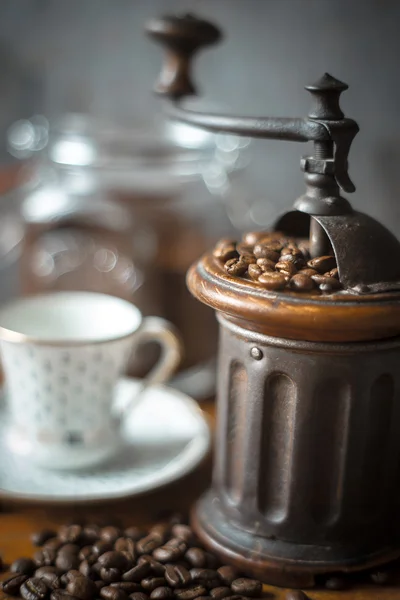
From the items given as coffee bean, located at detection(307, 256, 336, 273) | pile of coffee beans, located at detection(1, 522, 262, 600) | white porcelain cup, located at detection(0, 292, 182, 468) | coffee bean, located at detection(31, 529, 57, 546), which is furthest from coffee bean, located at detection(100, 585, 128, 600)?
coffee bean, located at detection(307, 256, 336, 273)

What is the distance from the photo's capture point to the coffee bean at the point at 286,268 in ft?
2.20

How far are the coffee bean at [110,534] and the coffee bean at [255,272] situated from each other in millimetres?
299

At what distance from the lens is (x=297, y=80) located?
1240 millimetres

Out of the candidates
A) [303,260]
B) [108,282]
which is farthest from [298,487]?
[108,282]

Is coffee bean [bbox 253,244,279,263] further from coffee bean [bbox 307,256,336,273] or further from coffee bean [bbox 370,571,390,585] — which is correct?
coffee bean [bbox 370,571,390,585]

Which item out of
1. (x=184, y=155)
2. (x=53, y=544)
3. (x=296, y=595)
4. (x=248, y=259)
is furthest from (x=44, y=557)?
(x=184, y=155)

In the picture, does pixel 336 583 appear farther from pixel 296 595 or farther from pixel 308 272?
pixel 308 272

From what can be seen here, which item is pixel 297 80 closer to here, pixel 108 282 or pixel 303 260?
pixel 108 282

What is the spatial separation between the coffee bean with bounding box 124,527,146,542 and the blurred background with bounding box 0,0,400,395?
36 cm

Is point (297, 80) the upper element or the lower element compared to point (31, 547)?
upper

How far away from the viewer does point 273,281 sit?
647 mm

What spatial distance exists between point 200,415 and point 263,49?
2.03 ft

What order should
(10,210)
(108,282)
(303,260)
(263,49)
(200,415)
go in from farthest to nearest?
(10,210) < (263,49) < (108,282) < (200,415) < (303,260)

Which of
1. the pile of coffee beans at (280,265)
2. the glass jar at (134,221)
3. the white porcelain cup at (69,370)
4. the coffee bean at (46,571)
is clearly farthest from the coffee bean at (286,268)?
the glass jar at (134,221)
